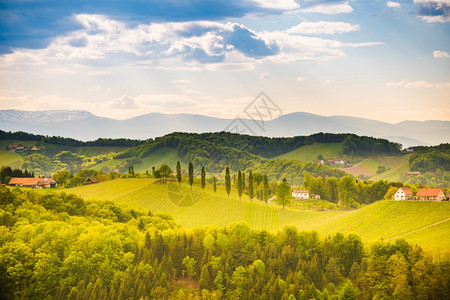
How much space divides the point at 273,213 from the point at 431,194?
48.4 m

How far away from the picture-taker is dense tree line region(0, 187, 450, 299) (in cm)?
9081

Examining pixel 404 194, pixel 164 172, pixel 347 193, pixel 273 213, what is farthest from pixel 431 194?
pixel 164 172

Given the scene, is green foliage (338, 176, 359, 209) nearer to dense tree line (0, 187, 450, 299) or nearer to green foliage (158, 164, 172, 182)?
green foliage (158, 164, 172, 182)

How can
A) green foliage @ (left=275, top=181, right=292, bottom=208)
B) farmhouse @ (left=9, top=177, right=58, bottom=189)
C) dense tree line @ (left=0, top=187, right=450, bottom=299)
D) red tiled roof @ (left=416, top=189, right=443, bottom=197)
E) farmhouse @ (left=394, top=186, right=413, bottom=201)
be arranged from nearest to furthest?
dense tree line @ (left=0, top=187, right=450, bottom=299) → red tiled roof @ (left=416, top=189, right=443, bottom=197) → farmhouse @ (left=394, top=186, right=413, bottom=201) → green foliage @ (left=275, top=181, right=292, bottom=208) → farmhouse @ (left=9, top=177, right=58, bottom=189)

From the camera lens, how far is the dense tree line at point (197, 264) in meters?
90.8

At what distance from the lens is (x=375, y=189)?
199m

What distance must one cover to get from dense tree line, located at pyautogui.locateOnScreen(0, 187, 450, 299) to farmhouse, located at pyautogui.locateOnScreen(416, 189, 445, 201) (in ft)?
177

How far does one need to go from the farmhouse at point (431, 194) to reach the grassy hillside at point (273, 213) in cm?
1764

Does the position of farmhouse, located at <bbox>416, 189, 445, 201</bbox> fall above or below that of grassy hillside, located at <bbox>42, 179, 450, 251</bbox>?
above

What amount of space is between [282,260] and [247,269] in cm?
798

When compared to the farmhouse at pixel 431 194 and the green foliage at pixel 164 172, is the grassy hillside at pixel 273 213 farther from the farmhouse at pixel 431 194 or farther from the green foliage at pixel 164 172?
the farmhouse at pixel 431 194

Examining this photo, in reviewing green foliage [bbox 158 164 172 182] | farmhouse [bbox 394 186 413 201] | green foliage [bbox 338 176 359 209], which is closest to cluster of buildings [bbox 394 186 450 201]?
farmhouse [bbox 394 186 413 201]

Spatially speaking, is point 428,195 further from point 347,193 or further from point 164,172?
point 164,172

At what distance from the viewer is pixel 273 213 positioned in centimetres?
15538
